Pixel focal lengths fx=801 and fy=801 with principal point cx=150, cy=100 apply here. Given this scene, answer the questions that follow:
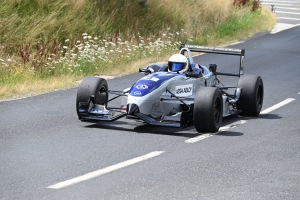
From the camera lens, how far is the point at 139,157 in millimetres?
10367

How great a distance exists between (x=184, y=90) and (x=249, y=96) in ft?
4.67

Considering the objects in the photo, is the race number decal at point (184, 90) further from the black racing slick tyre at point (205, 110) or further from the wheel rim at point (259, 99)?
the wheel rim at point (259, 99)

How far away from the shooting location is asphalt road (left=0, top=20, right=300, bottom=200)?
869 centimetres

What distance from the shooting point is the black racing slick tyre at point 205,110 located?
38.2ft

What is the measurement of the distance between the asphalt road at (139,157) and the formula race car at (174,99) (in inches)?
8.4

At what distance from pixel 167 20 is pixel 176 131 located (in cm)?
1551

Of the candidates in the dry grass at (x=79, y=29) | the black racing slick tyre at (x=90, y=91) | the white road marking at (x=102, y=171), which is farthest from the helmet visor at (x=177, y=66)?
the dry grass at (x=79, y=29)

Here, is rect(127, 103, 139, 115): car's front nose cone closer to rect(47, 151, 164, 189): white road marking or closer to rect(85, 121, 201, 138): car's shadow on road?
rect(85, 121, 201, 138): car's shadow on road

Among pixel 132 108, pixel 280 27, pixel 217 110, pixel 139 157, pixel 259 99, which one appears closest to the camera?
pixel 139 157

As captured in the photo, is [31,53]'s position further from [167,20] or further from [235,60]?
[167,20]

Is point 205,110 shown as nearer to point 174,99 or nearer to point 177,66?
point 174,99

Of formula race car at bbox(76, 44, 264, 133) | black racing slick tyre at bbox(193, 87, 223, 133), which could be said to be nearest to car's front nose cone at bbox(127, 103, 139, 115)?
formula race car at bbox(76, 44, 264, 133)

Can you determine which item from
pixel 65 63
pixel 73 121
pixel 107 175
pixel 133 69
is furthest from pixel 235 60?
pixel 107 175

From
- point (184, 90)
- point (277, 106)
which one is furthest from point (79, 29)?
point (184, 90)
